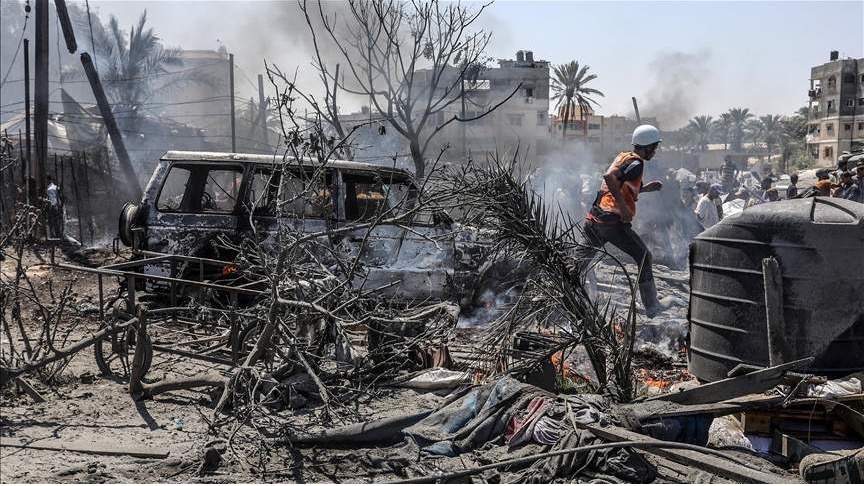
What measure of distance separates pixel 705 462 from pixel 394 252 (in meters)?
4.72

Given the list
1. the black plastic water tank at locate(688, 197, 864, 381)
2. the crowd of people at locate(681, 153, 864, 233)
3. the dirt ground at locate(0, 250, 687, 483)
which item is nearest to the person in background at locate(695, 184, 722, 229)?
the crowd of people at locate(681, 153, 864, 233)

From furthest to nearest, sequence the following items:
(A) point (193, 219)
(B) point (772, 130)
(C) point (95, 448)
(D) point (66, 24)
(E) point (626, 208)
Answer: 1. (B) point (772, 130)
2. (D) point (66, 24)
3. (A) point (193, 219)
4. (E) point (626, 208)
5. (C) point (95, 448)

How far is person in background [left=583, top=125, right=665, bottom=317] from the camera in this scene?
7.00 m

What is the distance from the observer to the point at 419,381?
573 centimetres

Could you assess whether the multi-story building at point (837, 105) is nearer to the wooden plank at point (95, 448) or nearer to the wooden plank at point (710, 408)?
the wooden plank at point (710, 408)

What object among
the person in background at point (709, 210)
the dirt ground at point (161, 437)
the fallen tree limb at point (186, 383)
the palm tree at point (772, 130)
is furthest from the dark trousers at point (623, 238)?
the palm tree at point (772, 130)

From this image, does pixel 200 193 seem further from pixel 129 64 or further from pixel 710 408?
pixel 129 64

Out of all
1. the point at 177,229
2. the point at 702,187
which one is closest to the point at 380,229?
the point at 177,229

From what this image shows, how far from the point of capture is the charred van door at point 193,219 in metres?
7.76

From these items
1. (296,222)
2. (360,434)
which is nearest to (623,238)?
(296,222)

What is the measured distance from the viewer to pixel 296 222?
768 centimetres

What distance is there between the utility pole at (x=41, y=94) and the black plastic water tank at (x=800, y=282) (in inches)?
582

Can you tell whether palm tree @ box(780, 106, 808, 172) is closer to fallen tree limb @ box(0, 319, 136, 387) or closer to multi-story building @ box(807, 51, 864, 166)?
multi-story building @ box(807, 51, 864, 166)

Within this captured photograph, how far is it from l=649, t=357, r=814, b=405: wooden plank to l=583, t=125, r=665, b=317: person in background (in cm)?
247
